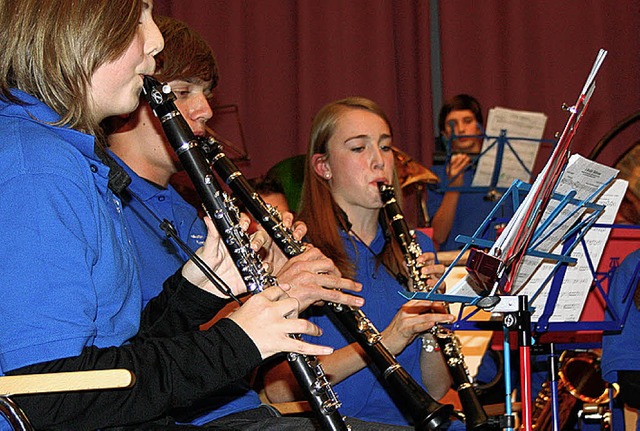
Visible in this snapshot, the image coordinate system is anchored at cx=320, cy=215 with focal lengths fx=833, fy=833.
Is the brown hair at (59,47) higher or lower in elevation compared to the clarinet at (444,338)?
higher

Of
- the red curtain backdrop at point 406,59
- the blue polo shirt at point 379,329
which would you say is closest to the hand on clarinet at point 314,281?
the blue polo shirt at point 379,329

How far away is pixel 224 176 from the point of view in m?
2.04

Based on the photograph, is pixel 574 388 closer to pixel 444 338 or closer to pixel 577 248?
pixel 444 338

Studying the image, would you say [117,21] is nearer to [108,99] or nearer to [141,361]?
[108,99]

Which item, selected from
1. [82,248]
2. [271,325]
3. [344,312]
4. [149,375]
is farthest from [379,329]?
[82,248]

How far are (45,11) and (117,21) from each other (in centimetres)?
11

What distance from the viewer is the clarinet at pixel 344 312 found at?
1.90 metres

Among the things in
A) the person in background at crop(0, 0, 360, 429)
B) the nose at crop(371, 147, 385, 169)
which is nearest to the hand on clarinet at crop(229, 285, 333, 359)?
the person in background at crop(0, 0, 360, 429)

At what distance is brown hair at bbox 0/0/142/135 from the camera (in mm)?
1330

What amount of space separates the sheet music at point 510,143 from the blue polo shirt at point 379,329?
108 cm

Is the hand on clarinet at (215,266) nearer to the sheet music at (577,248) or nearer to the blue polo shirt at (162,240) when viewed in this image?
Result: the blue polo shirt at (162,240)

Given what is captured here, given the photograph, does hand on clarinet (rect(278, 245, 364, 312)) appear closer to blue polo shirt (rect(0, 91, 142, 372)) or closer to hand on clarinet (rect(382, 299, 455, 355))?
hand on clarinet (rect(382, 299, 455, 355))

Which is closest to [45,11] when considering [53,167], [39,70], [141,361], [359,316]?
[39,70]

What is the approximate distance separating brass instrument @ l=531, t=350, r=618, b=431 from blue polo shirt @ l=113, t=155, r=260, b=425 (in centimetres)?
113
